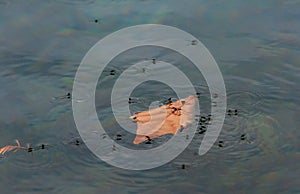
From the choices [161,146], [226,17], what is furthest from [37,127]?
[226,17]

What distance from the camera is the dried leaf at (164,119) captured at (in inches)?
197

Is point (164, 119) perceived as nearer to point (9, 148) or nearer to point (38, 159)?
point (38, 159)

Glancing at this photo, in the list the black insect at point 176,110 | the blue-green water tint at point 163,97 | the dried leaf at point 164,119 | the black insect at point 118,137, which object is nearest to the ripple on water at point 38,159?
the blue-green water tint at point 163,97

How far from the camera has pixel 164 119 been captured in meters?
5.16

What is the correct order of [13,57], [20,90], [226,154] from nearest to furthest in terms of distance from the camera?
1. [226,154]
2. [20,90]
3. [13,57]

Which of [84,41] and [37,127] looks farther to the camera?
[84,41]

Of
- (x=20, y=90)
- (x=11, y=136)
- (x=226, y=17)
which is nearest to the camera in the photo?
(x=11, y=136)

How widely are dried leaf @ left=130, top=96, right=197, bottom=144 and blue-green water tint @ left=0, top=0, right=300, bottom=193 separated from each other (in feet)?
0.80

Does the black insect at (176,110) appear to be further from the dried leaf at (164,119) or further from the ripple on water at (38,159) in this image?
the ripple on water at (38,159)

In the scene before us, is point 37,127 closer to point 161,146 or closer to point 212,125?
point 161,146

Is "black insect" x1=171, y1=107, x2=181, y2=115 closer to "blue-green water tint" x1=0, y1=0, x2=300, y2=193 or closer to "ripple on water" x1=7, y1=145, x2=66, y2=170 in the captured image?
"blue-green water tint" x1=0, y1=0, x2=300, y2=193

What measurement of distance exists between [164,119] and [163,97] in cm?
35

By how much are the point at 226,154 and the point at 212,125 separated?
38 centimetres

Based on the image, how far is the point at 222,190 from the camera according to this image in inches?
176
